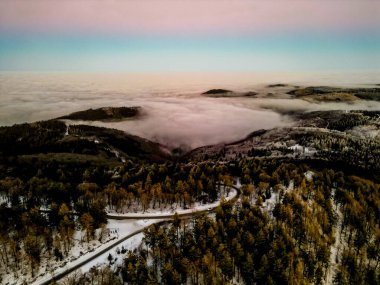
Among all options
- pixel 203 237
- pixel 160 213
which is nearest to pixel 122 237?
pixel 160 213

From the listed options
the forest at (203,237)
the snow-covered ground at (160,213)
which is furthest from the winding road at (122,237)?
the forest at (203,237)

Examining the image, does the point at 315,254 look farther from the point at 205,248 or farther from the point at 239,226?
the point at 205,248

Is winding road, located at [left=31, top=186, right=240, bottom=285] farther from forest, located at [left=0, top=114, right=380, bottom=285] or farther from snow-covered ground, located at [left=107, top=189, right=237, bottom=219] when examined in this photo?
forest, located at [left=0, top=114, right=380, bottom=285]

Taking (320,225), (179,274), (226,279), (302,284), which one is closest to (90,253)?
(179,274)

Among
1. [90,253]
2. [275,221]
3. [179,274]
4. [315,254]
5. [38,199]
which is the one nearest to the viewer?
[179,274]

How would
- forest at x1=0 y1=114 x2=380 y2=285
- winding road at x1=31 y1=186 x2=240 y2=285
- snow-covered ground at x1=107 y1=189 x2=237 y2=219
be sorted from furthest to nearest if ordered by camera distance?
1. snow-covered ground at x1=107 y1=189 x2=237 y2=219
2. forest at x1=0 y1=114 x2=380 y2=285
3. winding road at x1=31 y1=186 x2=240 y2=285

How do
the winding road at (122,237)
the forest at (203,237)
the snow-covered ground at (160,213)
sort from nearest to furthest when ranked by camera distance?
the winding road at (122,237), the forest at (203,237), the snow-covered ground at (160,213)

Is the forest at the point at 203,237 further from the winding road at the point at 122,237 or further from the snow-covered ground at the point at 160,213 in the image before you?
the snow-covered ground at the point at 160,213

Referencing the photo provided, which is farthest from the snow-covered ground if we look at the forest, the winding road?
the forest

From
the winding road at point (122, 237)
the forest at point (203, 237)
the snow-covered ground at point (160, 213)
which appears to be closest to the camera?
the winding road at point (122, 237)

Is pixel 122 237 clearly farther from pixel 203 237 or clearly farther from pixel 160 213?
pixel 203 237

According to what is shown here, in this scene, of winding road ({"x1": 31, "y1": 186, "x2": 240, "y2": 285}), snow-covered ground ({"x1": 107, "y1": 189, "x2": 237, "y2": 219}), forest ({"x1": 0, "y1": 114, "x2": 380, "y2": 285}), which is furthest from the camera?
snow-covered ground ({"x1": 107, "y1": 189, "x2": 237, "y2": 219})
